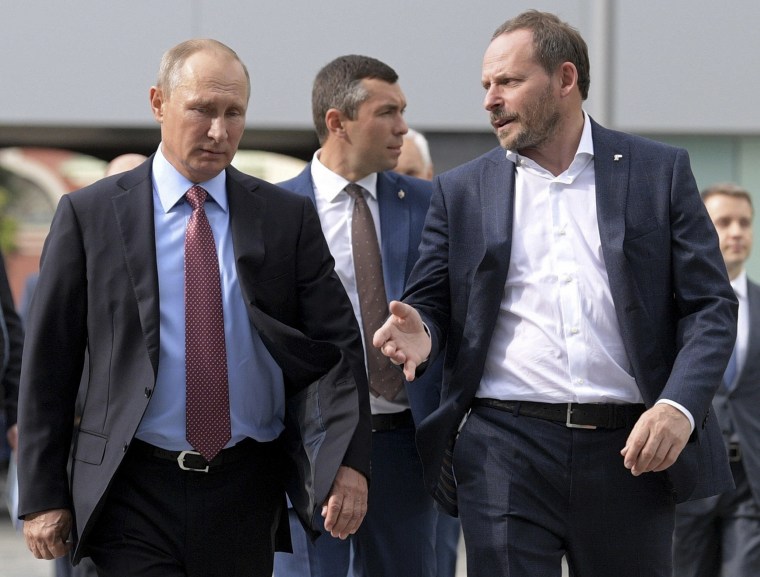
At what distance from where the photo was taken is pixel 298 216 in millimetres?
4270

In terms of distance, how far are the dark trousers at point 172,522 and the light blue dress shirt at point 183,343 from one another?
0.34ft

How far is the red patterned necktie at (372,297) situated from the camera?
5.10m

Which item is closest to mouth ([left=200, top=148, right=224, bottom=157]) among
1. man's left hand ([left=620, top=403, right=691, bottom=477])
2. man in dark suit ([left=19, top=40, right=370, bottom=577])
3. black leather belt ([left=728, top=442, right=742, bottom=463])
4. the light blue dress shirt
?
man in dark suit ([left=19, top=40, right=370, bottom=577])

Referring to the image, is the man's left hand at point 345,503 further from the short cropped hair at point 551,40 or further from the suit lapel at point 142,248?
the short cropped hair at point 551,40

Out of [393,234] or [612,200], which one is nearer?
[612,200]

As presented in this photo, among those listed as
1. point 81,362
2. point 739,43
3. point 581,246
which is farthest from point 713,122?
point 81,362

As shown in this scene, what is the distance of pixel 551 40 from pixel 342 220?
52.0 inches

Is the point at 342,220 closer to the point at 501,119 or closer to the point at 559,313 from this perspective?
the point at 501,119

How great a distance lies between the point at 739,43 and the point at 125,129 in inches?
227

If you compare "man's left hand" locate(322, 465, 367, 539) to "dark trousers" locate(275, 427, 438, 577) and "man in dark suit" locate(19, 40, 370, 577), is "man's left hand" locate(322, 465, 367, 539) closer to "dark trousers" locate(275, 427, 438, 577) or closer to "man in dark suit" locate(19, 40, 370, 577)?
"man in dark suit" locate(19, 40, 370, 577)

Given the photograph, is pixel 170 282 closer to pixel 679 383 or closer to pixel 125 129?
pixel 679 383

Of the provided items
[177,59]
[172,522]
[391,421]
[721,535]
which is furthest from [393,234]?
[721,535]

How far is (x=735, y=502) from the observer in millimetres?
6438

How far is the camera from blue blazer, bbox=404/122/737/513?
4.07 meters
